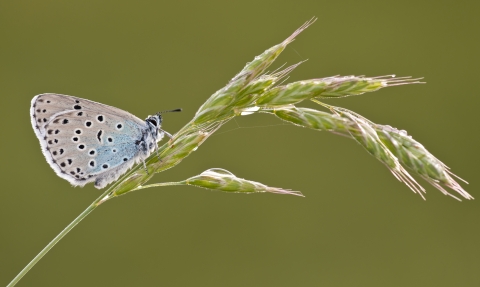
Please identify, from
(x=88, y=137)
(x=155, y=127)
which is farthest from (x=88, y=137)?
(x=155, y=127)

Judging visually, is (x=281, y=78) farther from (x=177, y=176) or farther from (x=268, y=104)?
(x=177, y=176)

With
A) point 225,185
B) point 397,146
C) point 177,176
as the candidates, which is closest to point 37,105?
point 225,185

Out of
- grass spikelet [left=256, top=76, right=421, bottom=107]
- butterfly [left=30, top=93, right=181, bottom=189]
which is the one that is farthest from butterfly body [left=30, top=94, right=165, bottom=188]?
grass spikelet [left=256, top=76, right=421, bottom=107]

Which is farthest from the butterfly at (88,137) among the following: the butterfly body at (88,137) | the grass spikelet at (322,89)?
→ the grass spikelet at (322,89)

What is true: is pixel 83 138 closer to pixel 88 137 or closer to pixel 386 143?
pixel 88 137

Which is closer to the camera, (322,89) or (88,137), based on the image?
(322,89)

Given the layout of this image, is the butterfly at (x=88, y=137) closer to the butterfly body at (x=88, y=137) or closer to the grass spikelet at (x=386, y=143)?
the butterfly body at (x=88, y=137)

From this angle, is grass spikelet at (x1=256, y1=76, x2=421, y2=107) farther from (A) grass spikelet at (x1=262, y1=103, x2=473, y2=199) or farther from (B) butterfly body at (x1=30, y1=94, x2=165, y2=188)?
(B) butterfly body at (x1=30, y1=94, x2=165, y2=188)

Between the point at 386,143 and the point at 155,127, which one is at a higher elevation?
the point at 155,127
